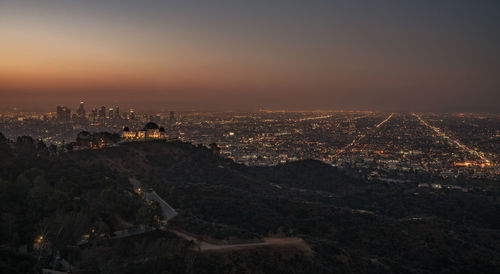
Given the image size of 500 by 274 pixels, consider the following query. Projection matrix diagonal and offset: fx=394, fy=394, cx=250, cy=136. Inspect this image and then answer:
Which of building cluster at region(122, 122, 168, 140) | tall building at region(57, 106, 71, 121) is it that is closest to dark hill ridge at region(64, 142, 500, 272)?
building cluster at region(122, 122, 168, 140)

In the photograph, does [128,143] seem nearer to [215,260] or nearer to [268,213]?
[268,213]

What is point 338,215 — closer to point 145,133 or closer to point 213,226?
point 213,226

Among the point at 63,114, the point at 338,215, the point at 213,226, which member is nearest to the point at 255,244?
the point at 213,226

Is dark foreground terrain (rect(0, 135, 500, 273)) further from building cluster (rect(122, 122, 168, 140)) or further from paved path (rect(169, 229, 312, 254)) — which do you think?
building cluster (rect(122, 122, 168, 140))

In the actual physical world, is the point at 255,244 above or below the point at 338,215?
above

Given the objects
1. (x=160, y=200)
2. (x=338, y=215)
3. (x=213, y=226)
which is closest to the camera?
(x=213, y=226)

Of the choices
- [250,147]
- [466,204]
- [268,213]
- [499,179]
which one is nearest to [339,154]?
[250,147]

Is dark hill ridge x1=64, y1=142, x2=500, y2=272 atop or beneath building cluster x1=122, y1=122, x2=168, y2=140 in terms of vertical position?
beneath
